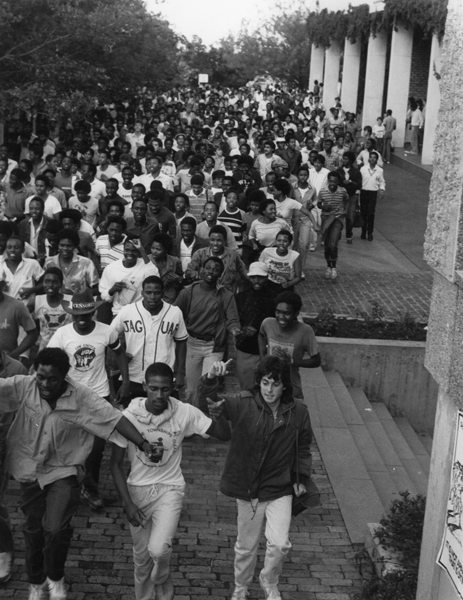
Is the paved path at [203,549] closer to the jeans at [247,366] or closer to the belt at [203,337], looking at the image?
the jeans at [247,366]

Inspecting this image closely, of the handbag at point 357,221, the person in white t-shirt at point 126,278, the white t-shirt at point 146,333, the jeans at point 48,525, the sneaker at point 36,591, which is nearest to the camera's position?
the jeans at point 48,525

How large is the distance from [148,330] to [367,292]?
774cm

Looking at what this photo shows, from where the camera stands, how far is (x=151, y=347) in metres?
8.55

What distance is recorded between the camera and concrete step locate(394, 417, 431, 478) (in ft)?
37.2

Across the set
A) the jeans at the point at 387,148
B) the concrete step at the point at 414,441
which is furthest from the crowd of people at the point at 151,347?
the jeans at the point at 387,148

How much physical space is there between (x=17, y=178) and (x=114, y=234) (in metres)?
4.15

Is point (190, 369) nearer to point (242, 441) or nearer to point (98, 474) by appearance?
point (98, 474)

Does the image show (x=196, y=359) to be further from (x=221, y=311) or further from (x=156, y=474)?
(x=156, y=474)

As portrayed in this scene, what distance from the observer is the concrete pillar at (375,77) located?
35781 mm

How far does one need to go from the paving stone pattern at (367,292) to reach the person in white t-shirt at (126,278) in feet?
15.4

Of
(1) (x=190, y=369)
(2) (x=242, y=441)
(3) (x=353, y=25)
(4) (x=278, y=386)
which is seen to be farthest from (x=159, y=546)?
(3) (x=353, y=25)

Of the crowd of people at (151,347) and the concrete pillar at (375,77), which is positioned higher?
the concrete pillar at (375,77)

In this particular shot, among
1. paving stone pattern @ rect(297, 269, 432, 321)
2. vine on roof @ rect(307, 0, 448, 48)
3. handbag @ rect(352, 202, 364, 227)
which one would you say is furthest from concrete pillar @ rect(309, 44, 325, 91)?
paving stone pattern @ rect(297, 269, 432, 321)

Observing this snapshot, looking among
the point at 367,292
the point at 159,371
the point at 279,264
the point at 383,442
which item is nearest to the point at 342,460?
the point at 383,442
